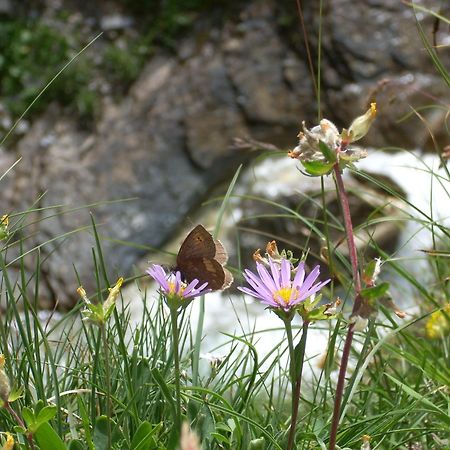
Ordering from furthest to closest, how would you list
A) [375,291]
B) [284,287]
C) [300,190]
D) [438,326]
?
[300,190] < [438,326] < [284,287] < [375,291]

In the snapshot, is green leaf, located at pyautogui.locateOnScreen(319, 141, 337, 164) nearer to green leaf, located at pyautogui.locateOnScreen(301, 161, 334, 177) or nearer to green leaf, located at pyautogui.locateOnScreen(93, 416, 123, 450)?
green leaf, located at pyautogui.locateOnScreen(301, 161, 334, 177)

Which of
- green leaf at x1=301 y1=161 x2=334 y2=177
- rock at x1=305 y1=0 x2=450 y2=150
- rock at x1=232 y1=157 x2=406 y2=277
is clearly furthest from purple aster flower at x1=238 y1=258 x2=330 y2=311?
rock at x1=305 y1=0 x2=450 y2=150

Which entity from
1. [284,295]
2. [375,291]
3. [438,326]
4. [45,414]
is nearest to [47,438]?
[45,414]

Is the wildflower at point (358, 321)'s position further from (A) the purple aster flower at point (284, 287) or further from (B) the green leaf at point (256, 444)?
(B) the green leaf at point (256, 444)

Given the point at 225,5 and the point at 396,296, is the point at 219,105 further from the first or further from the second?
the point at 396,296

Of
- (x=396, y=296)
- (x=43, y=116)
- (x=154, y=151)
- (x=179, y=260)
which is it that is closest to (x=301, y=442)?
(x=179, y=260)

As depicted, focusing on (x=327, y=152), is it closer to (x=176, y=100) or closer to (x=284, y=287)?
(x=284, y=287)
